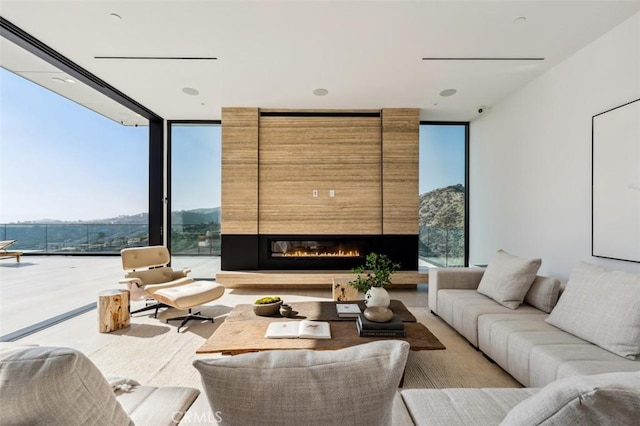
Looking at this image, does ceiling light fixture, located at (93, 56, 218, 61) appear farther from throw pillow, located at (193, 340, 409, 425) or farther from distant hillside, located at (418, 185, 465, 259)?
distant hillside, located at (418, 185, 465, 259)

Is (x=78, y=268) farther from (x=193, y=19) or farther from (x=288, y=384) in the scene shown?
(x=288, y=384)

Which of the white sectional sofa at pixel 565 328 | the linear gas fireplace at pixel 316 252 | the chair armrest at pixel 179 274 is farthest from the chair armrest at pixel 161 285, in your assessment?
the white sectional sofa at pixel 565 328

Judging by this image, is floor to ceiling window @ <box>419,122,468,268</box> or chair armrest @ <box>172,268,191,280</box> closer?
chair armrest @ <box>172,268,191,280</box>

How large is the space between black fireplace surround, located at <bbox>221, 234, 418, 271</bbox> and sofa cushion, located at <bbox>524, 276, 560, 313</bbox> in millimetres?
2124

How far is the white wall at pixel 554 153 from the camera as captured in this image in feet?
8.64

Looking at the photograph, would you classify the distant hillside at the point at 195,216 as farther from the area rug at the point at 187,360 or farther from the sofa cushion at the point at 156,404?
the sofa cushion at the point at 156,404

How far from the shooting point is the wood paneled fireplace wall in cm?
470

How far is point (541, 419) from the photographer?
0.63 metres

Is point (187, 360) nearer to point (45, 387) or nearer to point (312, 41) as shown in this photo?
point (45, 387)

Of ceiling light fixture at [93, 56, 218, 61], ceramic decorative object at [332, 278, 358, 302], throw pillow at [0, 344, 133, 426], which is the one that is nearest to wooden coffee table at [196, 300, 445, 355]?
ceramic decorative object at [332, 278, 358, 302]

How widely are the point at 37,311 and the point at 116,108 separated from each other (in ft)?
9.81

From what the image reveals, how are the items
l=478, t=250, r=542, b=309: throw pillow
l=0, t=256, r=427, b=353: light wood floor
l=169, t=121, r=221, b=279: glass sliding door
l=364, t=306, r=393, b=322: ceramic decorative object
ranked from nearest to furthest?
l=364, t=306, r=393, b=322: ceramic decorative object, l=478, t=250, r=542, b=309: throw pillow, l=0, t=256, r=427, b=353: light wood floor, l=169, t=121, r=221, b=279: glass sliding door

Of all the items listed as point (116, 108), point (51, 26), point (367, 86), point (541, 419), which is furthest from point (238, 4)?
point (116, 108)

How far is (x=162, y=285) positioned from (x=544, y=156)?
184 inches
